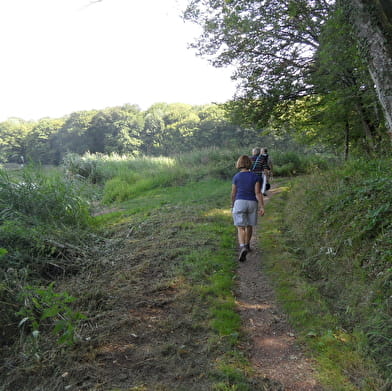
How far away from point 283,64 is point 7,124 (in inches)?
1923

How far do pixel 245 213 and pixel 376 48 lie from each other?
3298 mm

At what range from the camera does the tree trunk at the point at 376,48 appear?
163 inches

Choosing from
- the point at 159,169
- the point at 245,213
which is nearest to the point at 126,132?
the point at 159,169

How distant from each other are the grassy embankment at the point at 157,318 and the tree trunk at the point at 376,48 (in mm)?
2965

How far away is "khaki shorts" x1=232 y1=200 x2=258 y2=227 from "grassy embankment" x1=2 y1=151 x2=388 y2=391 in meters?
0.69

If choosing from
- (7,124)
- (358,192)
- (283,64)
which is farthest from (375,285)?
(7,124)

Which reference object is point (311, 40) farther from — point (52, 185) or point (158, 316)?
point (158, 316)

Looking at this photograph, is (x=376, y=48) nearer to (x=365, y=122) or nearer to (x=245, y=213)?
(x=245, y=213)

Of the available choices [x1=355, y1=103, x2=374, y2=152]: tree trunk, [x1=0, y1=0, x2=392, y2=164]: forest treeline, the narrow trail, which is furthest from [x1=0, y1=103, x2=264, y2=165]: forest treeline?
the narrow trail

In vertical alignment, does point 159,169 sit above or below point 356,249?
above

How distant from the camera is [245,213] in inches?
215

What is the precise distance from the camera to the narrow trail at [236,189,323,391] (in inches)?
100

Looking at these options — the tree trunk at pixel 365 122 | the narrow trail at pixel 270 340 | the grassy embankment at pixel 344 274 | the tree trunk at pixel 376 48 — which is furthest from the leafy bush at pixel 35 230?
the tree trunk at pixel 365 122

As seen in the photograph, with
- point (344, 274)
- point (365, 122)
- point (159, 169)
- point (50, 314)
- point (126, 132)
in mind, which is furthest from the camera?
point (126, 132)
